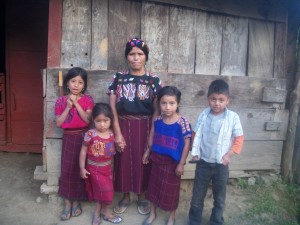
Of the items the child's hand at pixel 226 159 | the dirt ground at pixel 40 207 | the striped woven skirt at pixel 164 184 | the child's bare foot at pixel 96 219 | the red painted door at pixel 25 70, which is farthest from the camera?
the red painted door at pixel 25 70

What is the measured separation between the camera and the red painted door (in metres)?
4.55

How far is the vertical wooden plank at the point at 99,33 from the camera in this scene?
3.09m

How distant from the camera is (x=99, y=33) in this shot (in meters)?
3.11

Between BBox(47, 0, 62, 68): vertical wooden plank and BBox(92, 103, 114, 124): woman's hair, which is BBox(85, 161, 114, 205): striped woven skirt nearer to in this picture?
BBox(92, 103, 114, 124): woman's hair

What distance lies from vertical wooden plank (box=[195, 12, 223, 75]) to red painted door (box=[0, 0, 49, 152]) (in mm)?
2486

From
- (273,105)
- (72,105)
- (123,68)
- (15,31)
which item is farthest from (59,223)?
(15,31)

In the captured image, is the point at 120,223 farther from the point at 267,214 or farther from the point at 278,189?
the point at 278,189

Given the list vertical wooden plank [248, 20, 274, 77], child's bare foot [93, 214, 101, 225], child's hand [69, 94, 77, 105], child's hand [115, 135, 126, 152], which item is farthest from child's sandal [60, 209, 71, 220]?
vertical wooden plank [248, 20, 274, 77]

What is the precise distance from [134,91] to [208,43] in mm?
1104

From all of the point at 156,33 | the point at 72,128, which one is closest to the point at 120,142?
the point at 72,128

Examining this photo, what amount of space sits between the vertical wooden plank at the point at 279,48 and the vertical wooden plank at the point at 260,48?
52mm

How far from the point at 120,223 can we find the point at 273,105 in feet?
7.08

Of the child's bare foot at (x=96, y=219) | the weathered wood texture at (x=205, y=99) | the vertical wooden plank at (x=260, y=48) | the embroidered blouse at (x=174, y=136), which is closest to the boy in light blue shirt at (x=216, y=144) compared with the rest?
the embroidered blouse at (x=174, y=136)

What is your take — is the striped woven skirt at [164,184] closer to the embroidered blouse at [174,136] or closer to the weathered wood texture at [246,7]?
the embroidered blouse at [174,136]
